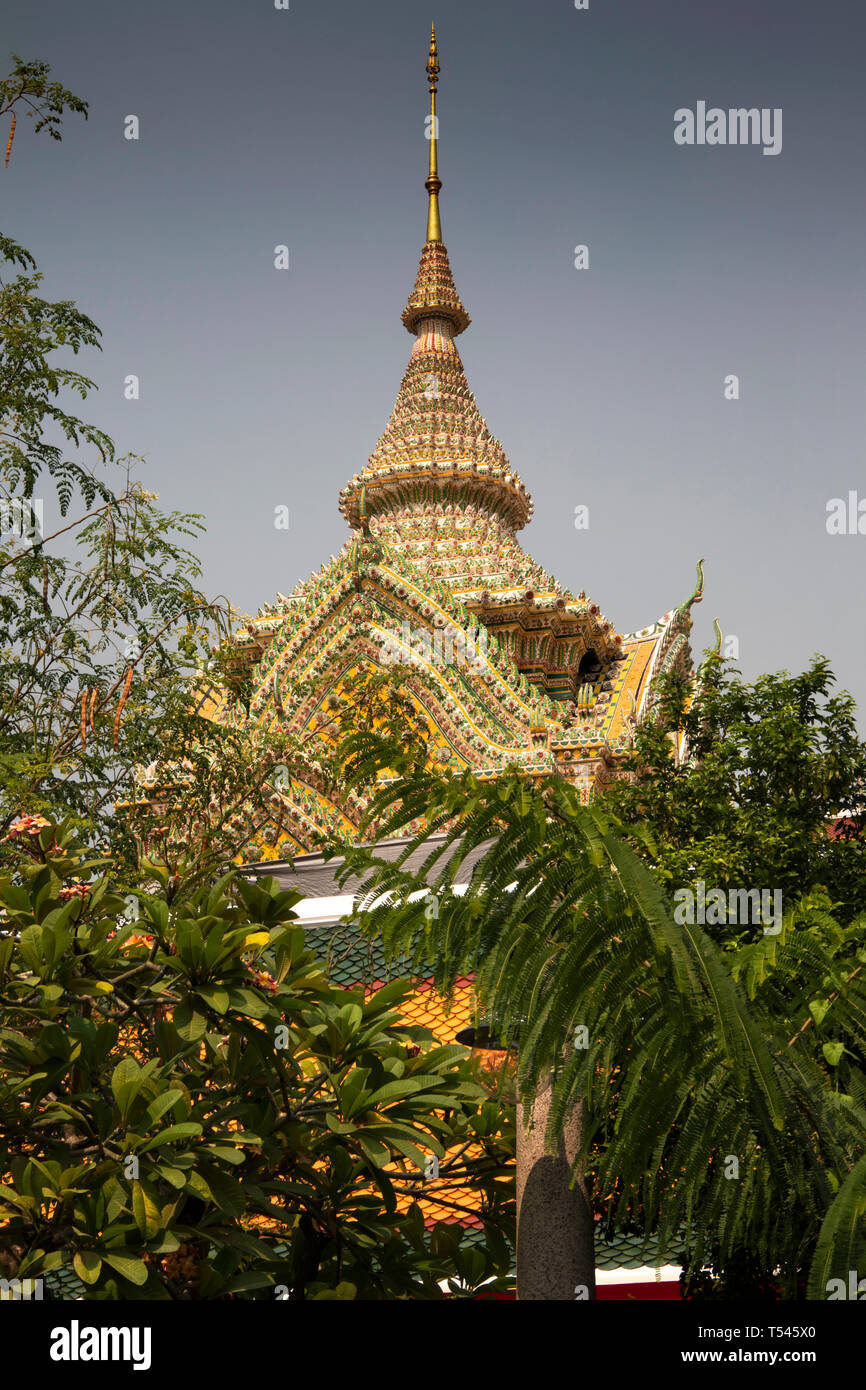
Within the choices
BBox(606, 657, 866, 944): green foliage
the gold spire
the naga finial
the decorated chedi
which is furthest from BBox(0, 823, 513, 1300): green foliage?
the gold spire

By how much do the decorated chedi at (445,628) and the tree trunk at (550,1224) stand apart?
231 inches

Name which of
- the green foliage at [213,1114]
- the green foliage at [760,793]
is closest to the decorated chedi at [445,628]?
the green foliage at [760,793]

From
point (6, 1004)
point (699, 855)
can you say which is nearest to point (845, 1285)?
point (6, 1004)

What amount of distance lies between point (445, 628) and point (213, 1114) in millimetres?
11018

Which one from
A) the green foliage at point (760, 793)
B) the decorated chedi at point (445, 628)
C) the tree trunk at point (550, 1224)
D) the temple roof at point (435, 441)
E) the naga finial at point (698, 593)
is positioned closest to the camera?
the tree trunk at point (550, 1224)

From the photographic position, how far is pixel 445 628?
1503 centimetres

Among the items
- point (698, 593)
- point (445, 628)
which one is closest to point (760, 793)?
point (445, 628)

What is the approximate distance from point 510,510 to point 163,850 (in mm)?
14109

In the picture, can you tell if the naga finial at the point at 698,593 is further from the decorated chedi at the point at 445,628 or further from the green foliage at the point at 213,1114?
the green foliage at the point at 213,1114

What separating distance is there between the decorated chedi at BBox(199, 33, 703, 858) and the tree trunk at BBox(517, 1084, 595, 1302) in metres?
5.86

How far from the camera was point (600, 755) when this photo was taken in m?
14.1

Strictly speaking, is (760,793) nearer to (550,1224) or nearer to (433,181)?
(550,1224)

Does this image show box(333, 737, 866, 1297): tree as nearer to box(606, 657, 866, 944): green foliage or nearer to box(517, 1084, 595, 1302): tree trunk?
box(517, 1084, 595, 1302): tree trunk

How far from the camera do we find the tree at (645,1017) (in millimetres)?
3195
